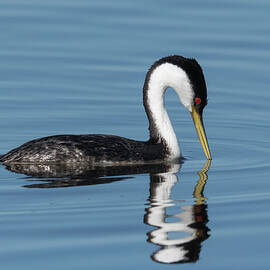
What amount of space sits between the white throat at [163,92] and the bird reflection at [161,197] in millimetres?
494

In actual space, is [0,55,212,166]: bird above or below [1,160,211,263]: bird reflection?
above

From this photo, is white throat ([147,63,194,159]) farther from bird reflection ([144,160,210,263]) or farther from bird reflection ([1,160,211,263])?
bird reflection ([144,160,210,263])

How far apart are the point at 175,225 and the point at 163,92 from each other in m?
3.60

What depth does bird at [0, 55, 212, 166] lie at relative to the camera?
12.9 m

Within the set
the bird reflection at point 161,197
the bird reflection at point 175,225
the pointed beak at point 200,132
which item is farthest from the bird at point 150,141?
the bird reflection at point 175,225

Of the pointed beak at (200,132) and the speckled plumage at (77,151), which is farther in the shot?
the pointed beak at (200,132)

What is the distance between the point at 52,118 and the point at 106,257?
650cm

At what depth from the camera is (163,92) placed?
44.2 ft

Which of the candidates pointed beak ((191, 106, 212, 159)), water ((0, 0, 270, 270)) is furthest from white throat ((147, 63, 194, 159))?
water ((0, 0, 270, 270))

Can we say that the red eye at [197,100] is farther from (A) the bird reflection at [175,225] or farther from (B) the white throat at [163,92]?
(A) the bird reflection at [175,225]

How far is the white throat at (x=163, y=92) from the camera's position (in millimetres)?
13180

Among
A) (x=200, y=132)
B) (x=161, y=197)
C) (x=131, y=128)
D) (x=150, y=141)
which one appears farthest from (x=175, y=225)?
(x=131, y=128)

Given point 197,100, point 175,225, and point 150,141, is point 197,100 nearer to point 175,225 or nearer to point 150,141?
point 150,141

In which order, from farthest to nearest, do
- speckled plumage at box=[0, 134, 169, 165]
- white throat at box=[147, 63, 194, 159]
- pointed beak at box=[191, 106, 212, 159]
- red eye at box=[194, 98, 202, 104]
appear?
pointed beak at box=[191, 106, 212, 159] → red eye at box=[194, 98, 202, 104] → white throat at box=[147, 63, 194, 159] → speckled plumage at box=[0, 134, 169, 165]
